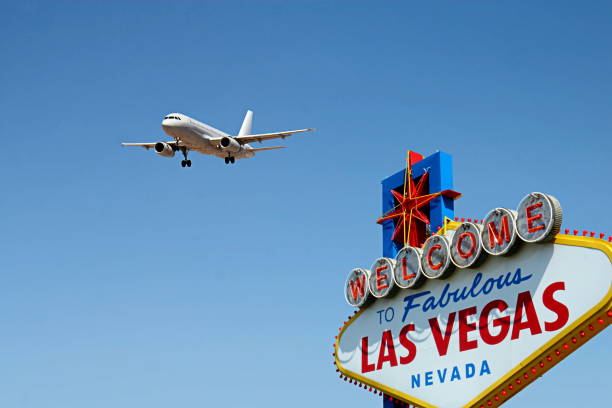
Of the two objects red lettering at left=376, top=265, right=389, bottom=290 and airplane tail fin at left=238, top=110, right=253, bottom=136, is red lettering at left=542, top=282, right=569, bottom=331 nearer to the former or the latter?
red lettering at left=376, top=265, right=389, bottom=290

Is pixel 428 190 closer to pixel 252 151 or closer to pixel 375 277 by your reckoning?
pixel 375 277

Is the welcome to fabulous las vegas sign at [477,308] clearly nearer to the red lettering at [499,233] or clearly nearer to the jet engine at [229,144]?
the red lettering at [499,233]

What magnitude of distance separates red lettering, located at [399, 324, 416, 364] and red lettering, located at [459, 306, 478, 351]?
192 cm

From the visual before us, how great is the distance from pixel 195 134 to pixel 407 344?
92.8ft

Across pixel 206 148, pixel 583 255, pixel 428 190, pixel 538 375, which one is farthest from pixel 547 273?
pixel 206 148

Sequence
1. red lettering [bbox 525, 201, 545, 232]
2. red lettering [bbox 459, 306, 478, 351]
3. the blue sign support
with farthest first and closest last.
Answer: the blue sign support → red lettering [bbox 459, 306, 478, 351] → red lettering [bbox 525, 201, 545, 232]

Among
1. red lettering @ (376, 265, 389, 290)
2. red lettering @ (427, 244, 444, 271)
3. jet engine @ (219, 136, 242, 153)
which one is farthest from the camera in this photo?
jet engine @ (219, 136, 242, 153)

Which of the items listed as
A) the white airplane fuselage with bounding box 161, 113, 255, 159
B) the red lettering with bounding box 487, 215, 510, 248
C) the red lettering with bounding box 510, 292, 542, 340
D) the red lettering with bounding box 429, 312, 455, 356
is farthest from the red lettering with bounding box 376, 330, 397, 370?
the white airplane fuselage with bounding box 161, 113, 255, 159

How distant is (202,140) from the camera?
165 feet

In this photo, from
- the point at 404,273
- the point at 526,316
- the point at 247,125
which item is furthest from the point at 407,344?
the point at 247,125

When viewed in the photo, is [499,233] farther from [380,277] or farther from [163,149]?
[163,149]

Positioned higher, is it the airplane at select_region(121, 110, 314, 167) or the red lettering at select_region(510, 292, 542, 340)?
the airplane at select_region(121, 110, 314, 167)

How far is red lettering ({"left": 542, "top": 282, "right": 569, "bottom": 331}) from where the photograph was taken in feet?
64.7

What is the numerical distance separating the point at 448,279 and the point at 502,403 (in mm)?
4001
